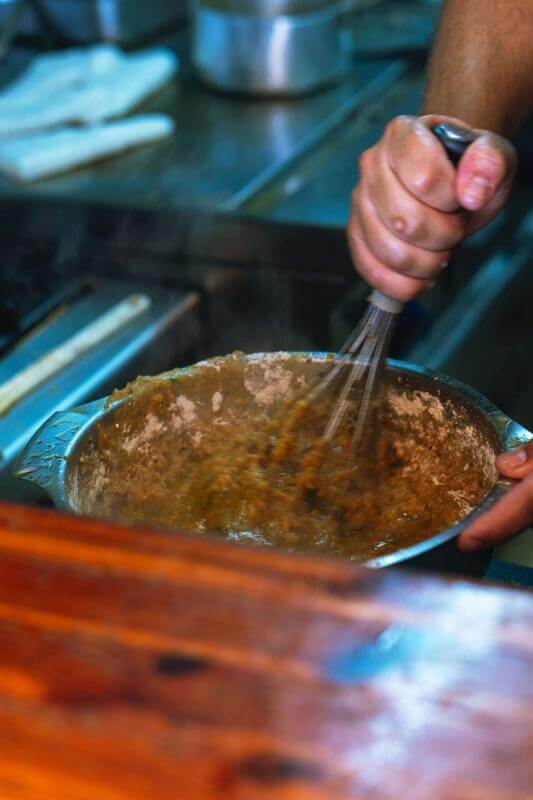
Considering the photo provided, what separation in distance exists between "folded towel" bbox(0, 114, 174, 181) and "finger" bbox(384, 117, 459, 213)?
3.64ft

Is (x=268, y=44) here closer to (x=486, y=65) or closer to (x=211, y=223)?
(x=211, y=223)

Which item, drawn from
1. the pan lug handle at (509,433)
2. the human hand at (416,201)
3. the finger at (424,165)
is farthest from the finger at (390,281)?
the pan lug handle at (509,433)

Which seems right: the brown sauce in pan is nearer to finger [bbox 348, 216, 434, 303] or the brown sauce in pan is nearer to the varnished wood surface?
finger [bbox 348, 216, 434, 303]

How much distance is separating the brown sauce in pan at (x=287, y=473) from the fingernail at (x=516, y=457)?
5.2 inches

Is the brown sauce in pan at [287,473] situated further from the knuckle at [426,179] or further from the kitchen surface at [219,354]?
the knuckle at [426,179]

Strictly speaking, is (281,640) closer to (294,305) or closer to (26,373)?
(26,373)

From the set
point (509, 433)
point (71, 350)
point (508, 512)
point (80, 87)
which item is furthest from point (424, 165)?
point (80, 87)

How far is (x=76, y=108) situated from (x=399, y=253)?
53.6 inches

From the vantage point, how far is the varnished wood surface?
448 mm

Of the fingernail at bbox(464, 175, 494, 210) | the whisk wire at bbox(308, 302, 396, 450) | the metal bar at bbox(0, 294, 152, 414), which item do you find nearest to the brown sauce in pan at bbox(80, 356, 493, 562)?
the whisk wire at bbox(308, 302, 396, 450)

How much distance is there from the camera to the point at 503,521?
0.85 metres

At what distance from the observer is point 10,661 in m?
0.52

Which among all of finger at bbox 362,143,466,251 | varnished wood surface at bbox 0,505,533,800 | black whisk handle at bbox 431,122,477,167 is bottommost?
finger at bbox 362,143,466,251

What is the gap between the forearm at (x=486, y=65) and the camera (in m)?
1.66
